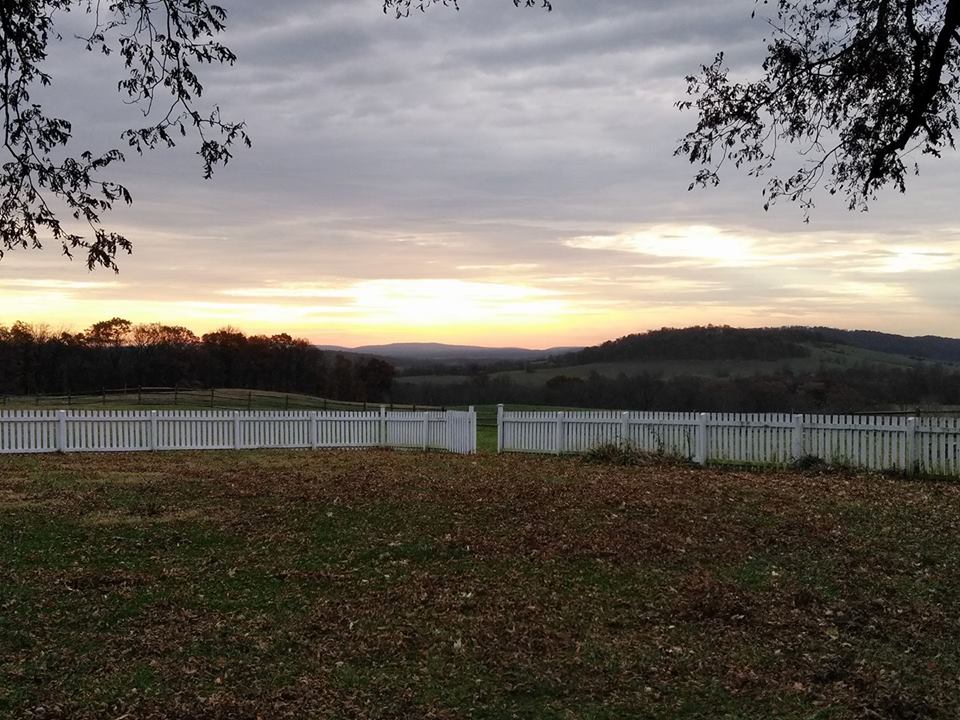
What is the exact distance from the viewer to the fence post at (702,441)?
17859mm

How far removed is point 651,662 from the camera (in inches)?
234

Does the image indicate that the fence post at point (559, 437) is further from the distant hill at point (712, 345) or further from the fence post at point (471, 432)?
the distant hill at point (712, 345)

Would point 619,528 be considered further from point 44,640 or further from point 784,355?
point 784,355

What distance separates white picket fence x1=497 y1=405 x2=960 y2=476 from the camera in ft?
50.7

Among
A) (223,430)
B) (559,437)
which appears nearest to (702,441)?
(559,437)

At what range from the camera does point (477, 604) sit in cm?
Answer: 716

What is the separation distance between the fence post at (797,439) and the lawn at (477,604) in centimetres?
413

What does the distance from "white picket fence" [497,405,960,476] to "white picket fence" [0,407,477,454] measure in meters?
2.14

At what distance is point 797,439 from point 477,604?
11567mm

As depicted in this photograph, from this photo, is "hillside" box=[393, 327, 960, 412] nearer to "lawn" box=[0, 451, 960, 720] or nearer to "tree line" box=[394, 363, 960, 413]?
"tree line" box=[394, 363, 960, 413]

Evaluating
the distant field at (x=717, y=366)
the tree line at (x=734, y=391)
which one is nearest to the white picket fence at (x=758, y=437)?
the tree line at (x=734, y=391)

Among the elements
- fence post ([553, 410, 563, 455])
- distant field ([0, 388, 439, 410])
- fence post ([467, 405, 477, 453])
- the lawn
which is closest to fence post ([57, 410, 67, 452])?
the lawn

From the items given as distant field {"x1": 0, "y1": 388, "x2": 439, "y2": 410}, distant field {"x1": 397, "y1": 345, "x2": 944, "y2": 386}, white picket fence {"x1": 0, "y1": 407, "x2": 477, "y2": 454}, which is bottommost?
distant field {"x1": 0, "y1": 388, "x2": 439, "y2": 410}

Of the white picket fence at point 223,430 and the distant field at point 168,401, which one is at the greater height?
the white picket fence at point 223,430
